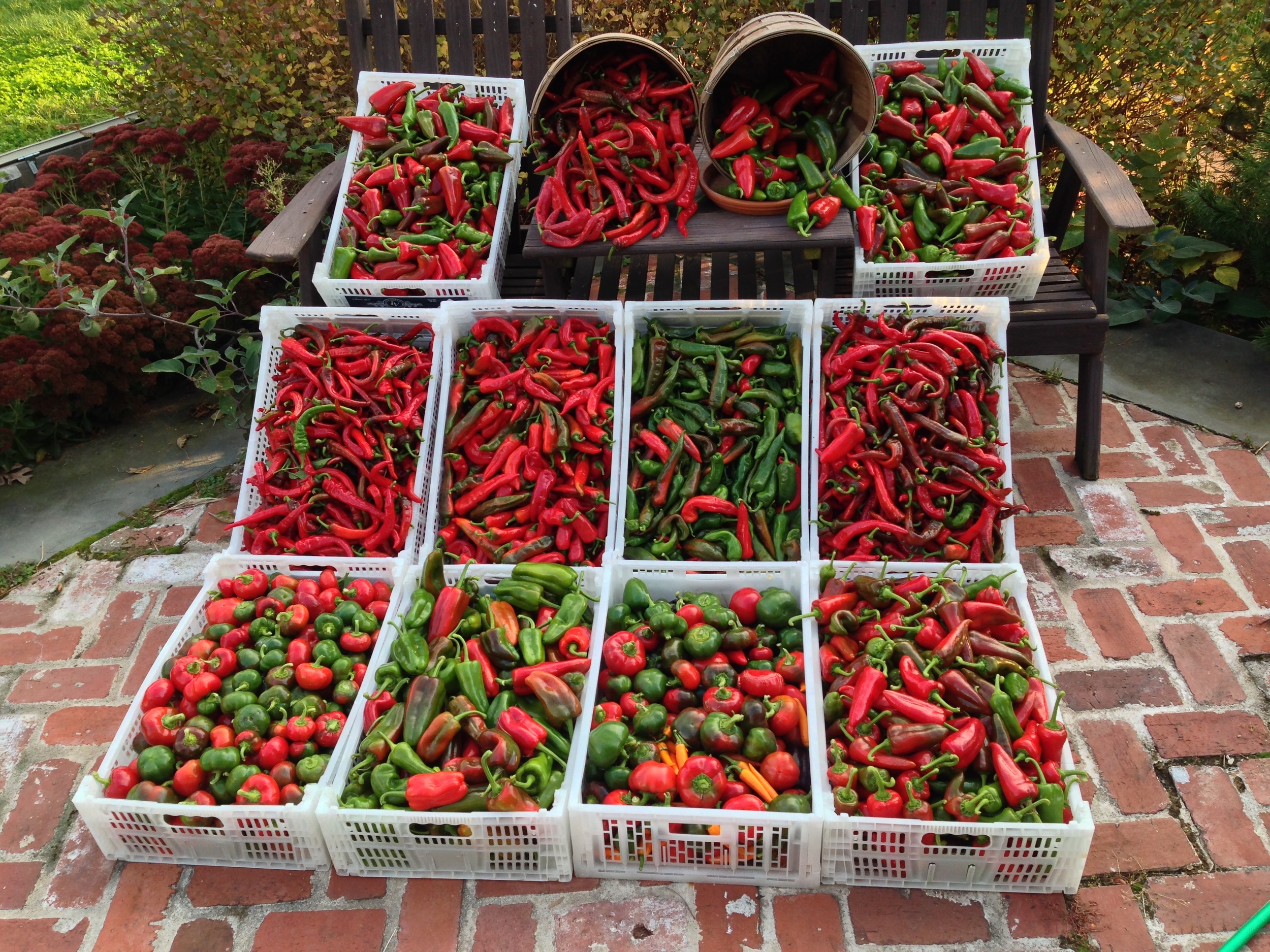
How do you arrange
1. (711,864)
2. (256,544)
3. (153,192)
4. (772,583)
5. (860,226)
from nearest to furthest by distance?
(711,864), (772,583), (256,544), (860,226), (153,192)

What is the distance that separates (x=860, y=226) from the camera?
4031 mm

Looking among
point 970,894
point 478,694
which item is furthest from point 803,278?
point 970,894

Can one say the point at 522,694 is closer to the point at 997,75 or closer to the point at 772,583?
the point at 772,583

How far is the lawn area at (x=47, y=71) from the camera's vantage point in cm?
740

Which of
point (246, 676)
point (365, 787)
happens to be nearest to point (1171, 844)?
point (365, 787)

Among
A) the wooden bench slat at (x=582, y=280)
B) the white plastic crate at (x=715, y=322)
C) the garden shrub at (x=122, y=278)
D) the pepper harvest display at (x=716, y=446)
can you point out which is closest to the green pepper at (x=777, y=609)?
the pepper harvest display at (x=716, y=446)

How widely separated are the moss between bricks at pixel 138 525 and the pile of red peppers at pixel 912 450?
289 centimetres

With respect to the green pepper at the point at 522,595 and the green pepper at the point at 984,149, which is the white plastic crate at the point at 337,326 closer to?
the green pepper at the point at 522,595

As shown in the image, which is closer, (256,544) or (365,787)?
(365,787)

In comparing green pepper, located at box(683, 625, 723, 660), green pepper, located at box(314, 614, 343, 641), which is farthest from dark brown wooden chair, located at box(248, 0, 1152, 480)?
green pepper, located at box(683, 625, 723, 660)

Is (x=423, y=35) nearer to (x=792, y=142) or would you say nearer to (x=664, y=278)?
(x=664, y=278)

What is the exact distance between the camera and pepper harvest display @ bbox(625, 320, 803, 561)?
3.60m

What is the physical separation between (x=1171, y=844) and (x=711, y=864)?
4.62 feet

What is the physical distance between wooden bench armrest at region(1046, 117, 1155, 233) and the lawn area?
6090 mm
